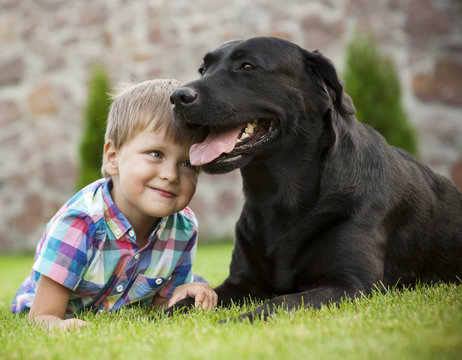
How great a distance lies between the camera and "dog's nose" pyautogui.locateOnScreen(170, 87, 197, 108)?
2420 millimetres

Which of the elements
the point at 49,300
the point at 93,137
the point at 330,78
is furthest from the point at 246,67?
the point at 93,137

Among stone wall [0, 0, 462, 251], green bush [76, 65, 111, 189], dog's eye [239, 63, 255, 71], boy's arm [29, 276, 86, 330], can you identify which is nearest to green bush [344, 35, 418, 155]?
stone wall [0, 0, 462, 251]

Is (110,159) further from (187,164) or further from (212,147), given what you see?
(212,147)

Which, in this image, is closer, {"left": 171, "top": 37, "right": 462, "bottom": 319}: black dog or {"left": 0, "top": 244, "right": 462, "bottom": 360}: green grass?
{"left": 0, "top": 244, "right": 462, "bottom": 360}: green grass

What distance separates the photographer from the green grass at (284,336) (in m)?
1.39

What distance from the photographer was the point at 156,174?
8.36ft

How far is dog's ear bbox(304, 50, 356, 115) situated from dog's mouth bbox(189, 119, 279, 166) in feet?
1.13

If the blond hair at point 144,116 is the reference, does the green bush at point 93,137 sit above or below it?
below

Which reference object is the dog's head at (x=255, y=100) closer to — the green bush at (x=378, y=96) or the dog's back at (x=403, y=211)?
the dog's back at (x=403, y=211)

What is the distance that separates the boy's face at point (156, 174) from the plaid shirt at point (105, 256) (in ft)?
0.51

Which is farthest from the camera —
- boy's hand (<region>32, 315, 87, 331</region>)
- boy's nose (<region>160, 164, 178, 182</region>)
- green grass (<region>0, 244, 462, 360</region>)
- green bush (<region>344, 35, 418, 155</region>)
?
green bush (<region>344, 35, 418, 155</region>)

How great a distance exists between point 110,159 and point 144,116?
323mm

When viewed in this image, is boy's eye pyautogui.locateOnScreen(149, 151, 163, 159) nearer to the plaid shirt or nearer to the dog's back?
the plaid shirt

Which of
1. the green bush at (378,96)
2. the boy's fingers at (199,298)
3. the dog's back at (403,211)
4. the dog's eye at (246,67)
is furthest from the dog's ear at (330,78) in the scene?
the green bush at (378,96)
